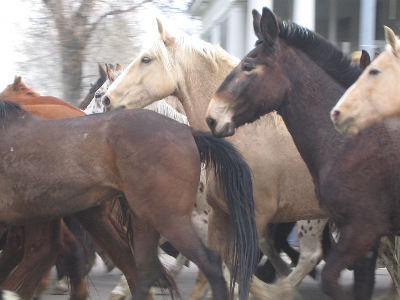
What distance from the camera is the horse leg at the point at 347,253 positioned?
335 cm

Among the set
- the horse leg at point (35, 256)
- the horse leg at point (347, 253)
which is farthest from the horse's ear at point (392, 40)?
the horse leg at point (35, 256)

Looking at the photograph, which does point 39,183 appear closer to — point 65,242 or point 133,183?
point 133,183

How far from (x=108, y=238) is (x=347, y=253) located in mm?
1815

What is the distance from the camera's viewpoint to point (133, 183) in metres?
3.58

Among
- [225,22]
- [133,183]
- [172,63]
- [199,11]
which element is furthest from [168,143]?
[199,11]

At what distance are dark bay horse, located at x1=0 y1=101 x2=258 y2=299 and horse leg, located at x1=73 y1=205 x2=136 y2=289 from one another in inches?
17.5

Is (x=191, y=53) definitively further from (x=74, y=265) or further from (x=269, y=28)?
(x=74, y=265)

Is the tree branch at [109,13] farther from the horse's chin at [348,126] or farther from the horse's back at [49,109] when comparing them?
the horse's chin at [348,126]

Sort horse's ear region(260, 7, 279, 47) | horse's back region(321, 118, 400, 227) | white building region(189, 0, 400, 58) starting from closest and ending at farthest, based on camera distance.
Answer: horse's back region(321, 118, 400, 227) → horse's ear region(260, 7, 279, 47) → white building region(189, 0, 400, 58)

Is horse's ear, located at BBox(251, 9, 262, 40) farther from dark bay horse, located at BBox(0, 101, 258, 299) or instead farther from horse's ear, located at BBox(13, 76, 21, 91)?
horse's ear, located at BBox(13, 76, 21, 91)

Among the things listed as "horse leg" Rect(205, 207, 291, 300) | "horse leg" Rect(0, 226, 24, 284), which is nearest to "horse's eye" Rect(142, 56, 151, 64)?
"horse leg" Rect(205, 207, 291, 300)

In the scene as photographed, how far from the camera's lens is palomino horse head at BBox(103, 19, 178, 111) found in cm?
459

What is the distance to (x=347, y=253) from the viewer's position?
11.1ft

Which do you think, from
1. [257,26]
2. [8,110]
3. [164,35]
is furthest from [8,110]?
[257,26]
